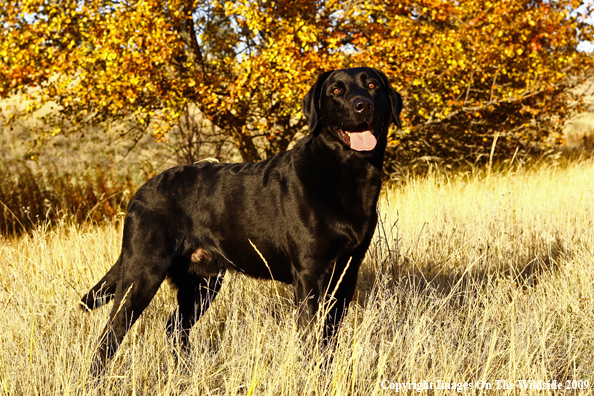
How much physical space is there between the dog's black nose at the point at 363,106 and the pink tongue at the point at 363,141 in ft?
0.42

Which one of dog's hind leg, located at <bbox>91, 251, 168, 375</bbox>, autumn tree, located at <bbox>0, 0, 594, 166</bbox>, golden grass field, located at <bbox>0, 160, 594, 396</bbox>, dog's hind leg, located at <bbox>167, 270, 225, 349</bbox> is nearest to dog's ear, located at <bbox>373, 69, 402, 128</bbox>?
golden grass field, located at <bbox>0, 160, 594, 396</bbox>

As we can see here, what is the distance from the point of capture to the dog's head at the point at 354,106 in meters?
2.53

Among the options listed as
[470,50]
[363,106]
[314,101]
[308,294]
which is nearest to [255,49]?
[470,50]

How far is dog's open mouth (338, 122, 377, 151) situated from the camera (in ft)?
8.34

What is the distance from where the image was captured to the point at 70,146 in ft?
46.0

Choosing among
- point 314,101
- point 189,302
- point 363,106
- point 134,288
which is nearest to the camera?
point 363,106

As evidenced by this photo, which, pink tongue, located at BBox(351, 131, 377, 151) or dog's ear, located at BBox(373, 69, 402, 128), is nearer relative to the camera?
pink tongue, located at BBox(351, 131, 377, 151)

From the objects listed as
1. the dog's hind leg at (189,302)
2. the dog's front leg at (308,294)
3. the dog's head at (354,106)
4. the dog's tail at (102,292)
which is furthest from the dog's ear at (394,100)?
the dog's tail at (102,292)

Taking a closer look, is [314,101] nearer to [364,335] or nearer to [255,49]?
[364,335]

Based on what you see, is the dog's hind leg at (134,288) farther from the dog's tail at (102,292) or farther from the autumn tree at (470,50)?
the autumn tree at (470,50)

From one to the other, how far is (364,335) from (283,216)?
72cm

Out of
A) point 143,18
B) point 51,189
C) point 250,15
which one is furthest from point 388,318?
point 51,189

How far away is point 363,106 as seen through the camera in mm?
2492

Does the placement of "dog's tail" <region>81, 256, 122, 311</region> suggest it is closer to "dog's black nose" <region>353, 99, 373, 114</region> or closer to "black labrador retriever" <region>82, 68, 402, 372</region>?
"black labrador retriever" <region>82, 68, 402, 372</region>
